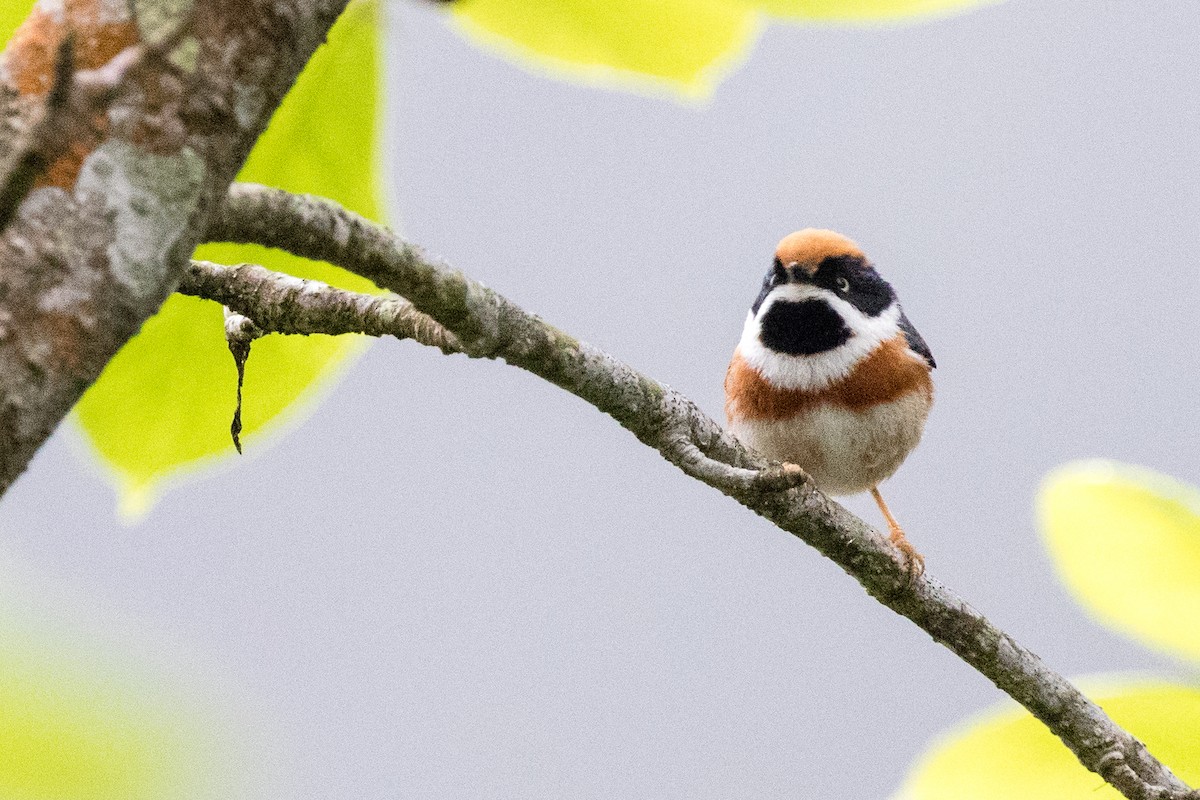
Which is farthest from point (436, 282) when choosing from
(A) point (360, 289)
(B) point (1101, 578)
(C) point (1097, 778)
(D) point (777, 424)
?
(D) point (777, 424)

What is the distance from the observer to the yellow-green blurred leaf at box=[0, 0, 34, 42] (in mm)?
398

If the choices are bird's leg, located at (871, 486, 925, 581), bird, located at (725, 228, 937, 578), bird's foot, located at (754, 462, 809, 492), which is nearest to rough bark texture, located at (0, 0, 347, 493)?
bird's foot, located at (754, 462, 809, 492)

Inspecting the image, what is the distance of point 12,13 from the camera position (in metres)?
0.40

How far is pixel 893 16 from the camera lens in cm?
35

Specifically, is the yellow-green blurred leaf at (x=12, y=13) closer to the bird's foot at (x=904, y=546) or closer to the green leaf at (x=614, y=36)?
the green leaf at (x=614, y=36)

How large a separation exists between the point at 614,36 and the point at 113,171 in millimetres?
177

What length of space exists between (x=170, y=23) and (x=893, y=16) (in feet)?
0.68

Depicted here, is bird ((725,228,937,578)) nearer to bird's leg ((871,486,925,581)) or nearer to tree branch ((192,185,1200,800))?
bird's leg ((871,486,925,581))

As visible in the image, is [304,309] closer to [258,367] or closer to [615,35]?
[258,367]

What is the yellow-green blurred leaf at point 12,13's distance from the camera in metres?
0.40

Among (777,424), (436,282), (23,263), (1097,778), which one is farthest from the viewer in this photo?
→ (777,424)

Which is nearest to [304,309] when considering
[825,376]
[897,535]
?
[825,376]

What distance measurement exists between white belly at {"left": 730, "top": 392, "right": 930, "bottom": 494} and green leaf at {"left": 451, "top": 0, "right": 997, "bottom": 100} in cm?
76

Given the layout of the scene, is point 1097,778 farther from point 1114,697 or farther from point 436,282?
point 436,282
